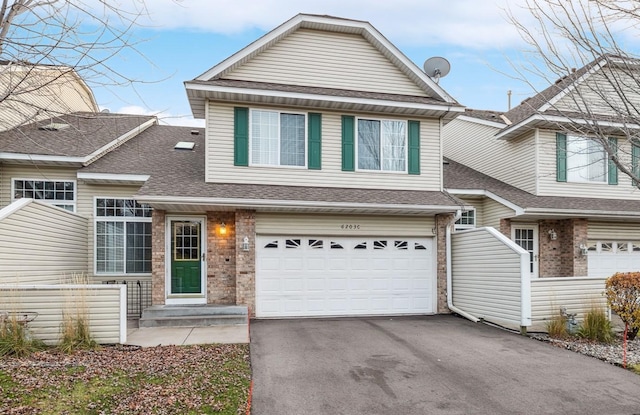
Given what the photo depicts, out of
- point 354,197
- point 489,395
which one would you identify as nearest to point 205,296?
point 354,197

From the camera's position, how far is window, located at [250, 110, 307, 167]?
10.8 m

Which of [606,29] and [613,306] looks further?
[613,306]

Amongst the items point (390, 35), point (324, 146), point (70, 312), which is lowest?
point (70, 312)

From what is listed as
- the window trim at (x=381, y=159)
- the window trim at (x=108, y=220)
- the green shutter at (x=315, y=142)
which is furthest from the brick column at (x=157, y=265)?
Result: the window trim at (x=381, y=159)

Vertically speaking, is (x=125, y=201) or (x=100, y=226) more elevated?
(x=125, y=201)

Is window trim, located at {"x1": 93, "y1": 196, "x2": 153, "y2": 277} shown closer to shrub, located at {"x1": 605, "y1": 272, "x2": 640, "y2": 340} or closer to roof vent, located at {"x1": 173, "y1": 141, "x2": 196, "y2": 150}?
roof vent, located at {"x1": 173, "y1": 141, "x2": 196, "y2": 150}

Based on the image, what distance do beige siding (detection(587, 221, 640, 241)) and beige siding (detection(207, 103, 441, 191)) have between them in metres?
5.77

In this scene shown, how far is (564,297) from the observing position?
31.2 feet

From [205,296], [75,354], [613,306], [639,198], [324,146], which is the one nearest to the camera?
[75,354]

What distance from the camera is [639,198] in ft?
44.8

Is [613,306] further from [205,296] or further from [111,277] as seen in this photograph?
[111,277]

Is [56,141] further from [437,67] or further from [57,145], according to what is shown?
[437,67]

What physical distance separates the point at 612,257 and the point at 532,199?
12.1ft

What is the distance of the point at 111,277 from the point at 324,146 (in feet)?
23.0
